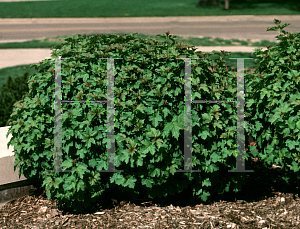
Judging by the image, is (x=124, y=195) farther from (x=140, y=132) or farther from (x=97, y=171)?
(x=140, y=132)

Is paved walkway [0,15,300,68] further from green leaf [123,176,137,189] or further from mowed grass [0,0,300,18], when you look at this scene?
green leaf [123,176,137,189]

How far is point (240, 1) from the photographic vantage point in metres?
22.5

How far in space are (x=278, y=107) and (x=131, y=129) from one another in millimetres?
1446

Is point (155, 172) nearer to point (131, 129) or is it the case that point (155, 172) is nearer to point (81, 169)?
point (131, 129)

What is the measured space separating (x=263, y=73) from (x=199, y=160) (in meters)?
1.22

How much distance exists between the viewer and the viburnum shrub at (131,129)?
121 inches

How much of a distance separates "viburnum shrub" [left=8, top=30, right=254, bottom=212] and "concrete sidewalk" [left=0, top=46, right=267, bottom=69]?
6.22m

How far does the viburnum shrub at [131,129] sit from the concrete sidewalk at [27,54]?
6.22 metres

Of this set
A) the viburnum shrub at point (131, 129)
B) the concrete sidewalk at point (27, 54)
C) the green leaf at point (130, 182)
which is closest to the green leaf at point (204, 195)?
the viburnum shrub at point (131, 129)

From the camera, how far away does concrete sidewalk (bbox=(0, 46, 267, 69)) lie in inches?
363

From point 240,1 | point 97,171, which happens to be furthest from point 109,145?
point 240,1

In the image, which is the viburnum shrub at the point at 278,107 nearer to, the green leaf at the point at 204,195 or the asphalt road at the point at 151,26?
the green leaf at the point at 204,195

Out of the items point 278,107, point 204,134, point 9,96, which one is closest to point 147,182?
point 204,134

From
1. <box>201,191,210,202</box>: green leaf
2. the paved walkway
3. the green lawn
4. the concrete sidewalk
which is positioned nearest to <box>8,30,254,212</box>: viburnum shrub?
<box>201,191,210,202</box>: green leaf
